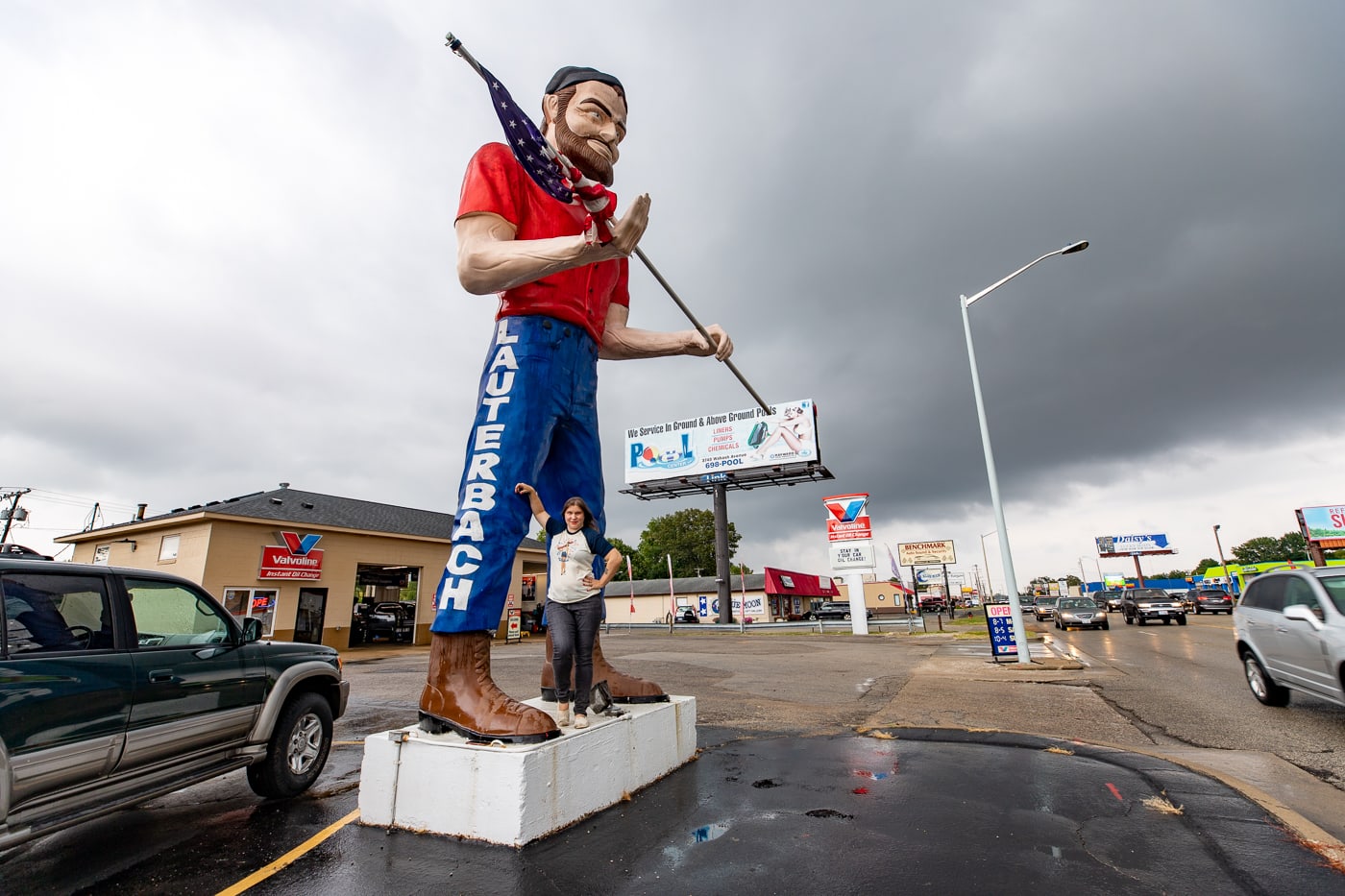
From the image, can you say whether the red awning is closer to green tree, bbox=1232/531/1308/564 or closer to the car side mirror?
the car side mirror

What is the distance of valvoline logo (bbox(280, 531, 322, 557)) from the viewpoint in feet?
61.7

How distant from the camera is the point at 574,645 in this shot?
11.2 ft

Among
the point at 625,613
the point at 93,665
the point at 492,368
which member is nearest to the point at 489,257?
the point at 492,368

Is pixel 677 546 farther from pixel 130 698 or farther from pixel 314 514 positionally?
pixel 130 698

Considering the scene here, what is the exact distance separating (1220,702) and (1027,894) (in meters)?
7.15

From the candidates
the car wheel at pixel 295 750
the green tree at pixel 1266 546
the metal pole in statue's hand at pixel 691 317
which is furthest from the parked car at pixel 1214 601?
the green tree at pixel 1266 546

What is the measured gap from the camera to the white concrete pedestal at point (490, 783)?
8.83ft

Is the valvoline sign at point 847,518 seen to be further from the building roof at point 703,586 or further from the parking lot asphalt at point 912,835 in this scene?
the parking lot asphalt at point 912,835

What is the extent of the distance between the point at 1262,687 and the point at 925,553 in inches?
1443

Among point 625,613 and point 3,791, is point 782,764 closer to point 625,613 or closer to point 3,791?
point 3,791

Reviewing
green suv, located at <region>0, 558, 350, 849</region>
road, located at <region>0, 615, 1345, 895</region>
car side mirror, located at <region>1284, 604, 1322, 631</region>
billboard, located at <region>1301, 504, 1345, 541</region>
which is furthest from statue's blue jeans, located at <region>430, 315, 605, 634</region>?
billboard, located at <region>1301, 504, 1345, 541</region>

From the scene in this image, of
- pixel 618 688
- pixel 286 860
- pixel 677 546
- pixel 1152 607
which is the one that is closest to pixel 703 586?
pixel 677 546

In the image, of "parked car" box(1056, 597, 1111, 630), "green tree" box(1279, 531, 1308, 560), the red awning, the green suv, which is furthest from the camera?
"green tree" box(1279, 531, 1308, 560)

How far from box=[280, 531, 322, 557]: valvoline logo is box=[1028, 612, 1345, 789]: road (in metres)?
20.8
